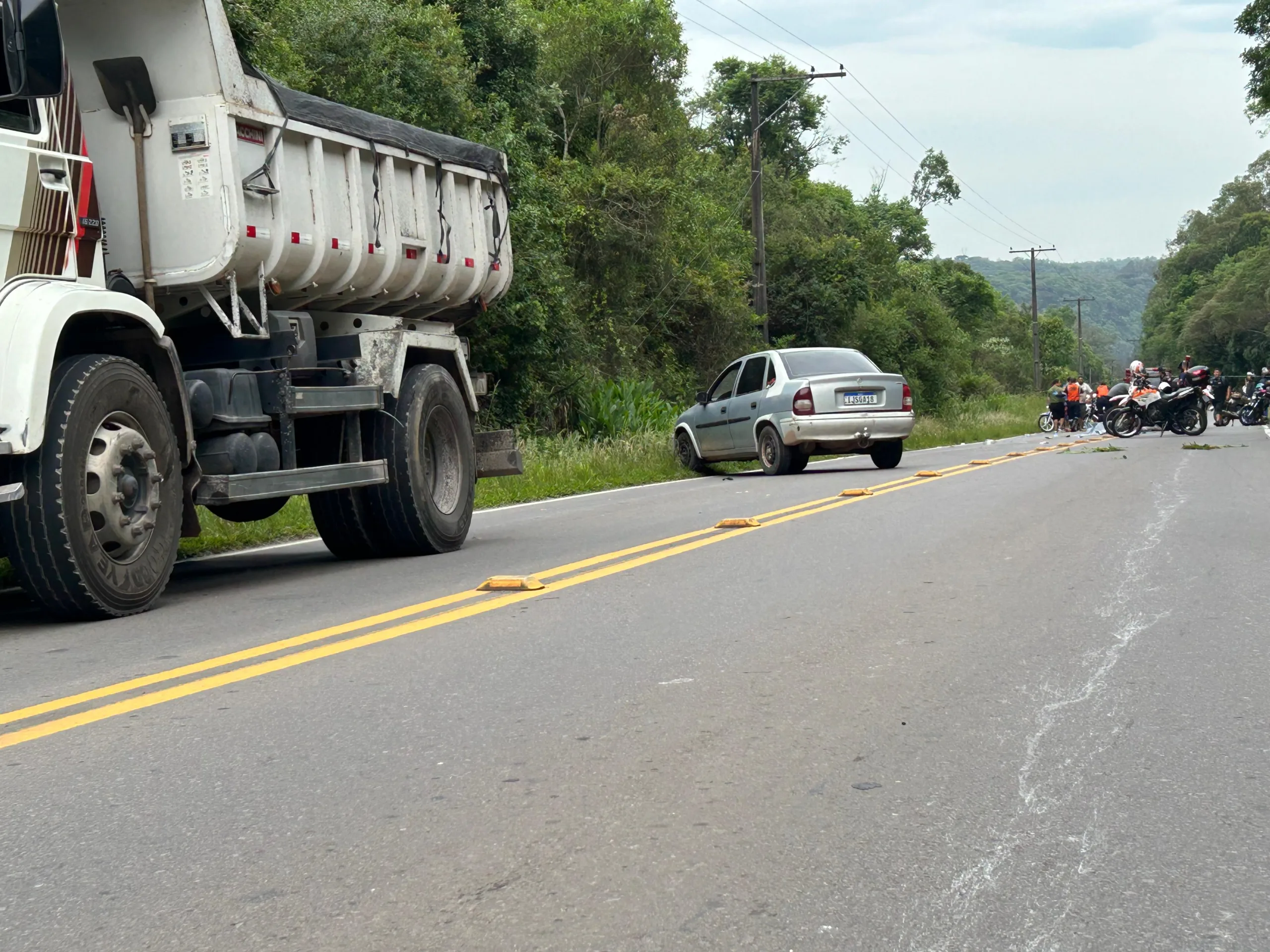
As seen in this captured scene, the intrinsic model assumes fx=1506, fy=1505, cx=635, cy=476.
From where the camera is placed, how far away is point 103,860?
3580mm

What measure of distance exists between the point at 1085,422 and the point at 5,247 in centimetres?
3703

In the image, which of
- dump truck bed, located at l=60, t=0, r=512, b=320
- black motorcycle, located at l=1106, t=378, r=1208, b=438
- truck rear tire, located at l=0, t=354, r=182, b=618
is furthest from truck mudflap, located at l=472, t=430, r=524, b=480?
black motorcycle, located at l=1106, t=378, r=1208, b=438

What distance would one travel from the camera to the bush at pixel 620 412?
25.5 meters

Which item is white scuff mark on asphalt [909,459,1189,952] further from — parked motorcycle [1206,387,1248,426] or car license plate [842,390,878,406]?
parked motorcycle [1206,387,1248,426]

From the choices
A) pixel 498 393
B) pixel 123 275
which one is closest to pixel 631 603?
pixel 123 275

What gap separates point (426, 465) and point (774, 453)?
30.9 ft

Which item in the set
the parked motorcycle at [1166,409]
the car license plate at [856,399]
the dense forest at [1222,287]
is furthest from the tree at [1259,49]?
the dense forest at [1222,287]

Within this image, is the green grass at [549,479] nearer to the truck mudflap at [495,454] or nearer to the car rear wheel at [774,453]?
the car rear wheel at [774,453]

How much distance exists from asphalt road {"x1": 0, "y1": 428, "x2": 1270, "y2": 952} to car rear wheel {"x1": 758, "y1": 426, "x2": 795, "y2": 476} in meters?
10.5

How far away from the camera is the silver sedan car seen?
1886cm

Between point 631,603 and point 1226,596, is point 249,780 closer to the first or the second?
point 631,603

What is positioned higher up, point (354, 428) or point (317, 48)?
point (317, 48)

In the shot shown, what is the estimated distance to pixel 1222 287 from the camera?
93.7 m

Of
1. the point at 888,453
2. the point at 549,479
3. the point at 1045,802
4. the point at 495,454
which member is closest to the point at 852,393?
the point at 888,453
